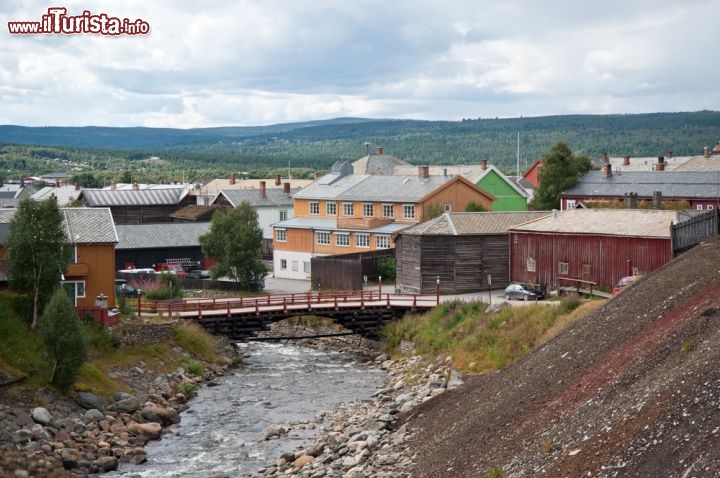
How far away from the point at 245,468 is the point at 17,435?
693 centimetres

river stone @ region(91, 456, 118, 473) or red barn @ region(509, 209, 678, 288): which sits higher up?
red barn @ region(509, 209, 678, 288)

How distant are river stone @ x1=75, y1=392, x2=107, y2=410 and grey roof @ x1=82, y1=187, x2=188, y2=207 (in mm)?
63373

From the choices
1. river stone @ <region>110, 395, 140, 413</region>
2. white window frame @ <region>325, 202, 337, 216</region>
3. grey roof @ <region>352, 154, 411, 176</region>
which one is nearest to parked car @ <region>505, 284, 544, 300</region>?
river stone @ <region>110, 395, 140, 413</region>

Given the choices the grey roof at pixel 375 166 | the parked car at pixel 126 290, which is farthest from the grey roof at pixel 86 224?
the grey roof at pixel 375 166

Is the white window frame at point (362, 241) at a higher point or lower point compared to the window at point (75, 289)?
higher

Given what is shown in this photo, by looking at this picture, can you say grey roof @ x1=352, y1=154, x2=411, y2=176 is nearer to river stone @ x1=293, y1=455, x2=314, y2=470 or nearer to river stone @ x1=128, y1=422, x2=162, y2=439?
river stone @ x1=128, y1=422, x2=162, y2=439

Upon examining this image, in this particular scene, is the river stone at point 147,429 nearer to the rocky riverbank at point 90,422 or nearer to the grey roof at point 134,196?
the rocky riverbank at point 90,422

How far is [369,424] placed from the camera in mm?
34062

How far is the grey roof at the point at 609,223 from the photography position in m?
50.6

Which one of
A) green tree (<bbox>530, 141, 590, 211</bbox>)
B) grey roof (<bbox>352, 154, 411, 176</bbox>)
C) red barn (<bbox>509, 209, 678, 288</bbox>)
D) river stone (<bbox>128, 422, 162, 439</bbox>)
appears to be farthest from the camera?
grey roof (<bbox>352, 154, 411, 176</bbox>)

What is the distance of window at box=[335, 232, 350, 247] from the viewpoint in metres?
73.1

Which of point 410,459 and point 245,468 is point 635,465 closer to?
point 410,459

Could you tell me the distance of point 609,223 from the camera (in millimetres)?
53000

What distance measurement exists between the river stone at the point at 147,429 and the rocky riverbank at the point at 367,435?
3.53 meters
